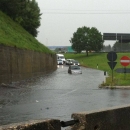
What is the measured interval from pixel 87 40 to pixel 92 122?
417ft

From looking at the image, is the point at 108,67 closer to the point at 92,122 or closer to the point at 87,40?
the point at 87,40

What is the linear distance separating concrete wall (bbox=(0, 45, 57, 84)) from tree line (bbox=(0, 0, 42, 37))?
1038 cm

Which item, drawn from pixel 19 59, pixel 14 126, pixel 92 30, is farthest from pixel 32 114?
pixel 92 30

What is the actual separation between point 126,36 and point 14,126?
119m

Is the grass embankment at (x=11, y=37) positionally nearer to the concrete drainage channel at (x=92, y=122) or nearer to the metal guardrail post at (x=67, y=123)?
the concrete drainage channel at (x=92, y=122)

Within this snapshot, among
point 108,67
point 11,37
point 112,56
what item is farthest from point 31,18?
point 112,56

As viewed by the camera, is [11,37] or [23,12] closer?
[11,37]

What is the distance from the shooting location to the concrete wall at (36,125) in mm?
5188

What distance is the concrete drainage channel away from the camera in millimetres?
5539

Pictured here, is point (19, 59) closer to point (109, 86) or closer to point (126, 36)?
point (109, 86)

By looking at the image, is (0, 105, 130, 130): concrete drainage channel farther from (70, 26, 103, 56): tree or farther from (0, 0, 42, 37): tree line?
(70, 26, 103, 56): tree

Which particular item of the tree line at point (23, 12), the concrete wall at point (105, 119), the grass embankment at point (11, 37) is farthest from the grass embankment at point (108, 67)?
the concrete wall at point (105, 119)

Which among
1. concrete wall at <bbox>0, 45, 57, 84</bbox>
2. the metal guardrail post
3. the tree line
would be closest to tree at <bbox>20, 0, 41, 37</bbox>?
the tree line

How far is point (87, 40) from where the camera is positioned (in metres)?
134
